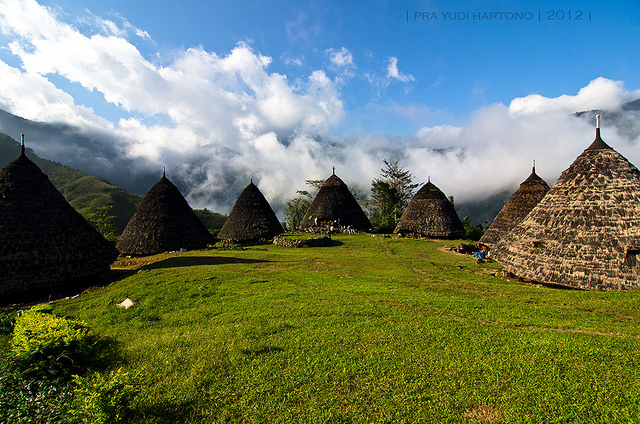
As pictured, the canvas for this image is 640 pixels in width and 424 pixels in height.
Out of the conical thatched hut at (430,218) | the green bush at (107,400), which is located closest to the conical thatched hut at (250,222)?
the conical thatched hut at (430,218)

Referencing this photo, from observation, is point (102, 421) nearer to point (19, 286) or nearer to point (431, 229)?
point (19, 286)

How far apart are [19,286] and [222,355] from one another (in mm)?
10152

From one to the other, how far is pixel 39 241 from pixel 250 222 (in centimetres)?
1628

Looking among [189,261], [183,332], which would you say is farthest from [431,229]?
[183,332]

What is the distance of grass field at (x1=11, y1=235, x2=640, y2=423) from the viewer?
3930mm

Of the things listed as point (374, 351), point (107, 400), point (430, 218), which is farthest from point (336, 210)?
point (107, 400)

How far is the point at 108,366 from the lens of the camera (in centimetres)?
507

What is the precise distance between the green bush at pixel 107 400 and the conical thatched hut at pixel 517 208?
19043 mm

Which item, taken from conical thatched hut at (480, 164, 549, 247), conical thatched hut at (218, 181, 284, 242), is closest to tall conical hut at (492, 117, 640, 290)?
conical thatched hut at (480, 164, 549, 247)

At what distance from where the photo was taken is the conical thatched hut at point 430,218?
26.6m

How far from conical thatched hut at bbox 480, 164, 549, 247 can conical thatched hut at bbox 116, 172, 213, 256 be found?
62.5 feet

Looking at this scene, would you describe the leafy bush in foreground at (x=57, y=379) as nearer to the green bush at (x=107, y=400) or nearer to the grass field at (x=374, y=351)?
the green bush at (x=107, y=400)

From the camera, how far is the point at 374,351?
530 cm

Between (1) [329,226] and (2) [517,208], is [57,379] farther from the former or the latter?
(1) [329,226]
